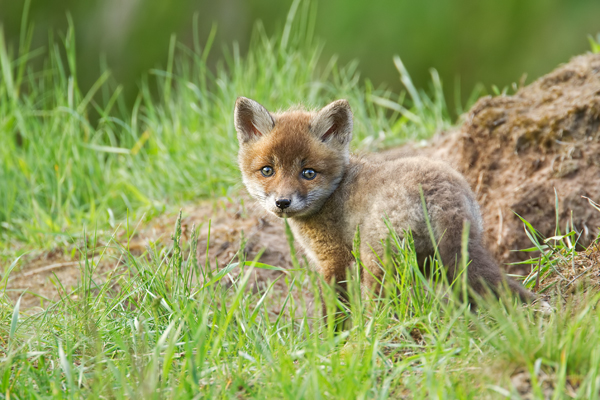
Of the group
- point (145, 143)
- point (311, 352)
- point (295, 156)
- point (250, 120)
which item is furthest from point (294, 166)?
point (145, 143)

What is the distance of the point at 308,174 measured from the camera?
11.6ft

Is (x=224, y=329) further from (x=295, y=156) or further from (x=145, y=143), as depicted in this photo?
(x=145, y=143)

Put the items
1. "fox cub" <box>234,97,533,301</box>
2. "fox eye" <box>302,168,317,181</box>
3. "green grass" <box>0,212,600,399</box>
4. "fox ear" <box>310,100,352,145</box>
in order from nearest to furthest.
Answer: "green grass" <box>0,212,600,399</box>, "fox cub" <box>234,97,533,301</box>, "fox eye" <box>302,168,317,181</box>, "fox ear" <box>310,100,352,145</box>

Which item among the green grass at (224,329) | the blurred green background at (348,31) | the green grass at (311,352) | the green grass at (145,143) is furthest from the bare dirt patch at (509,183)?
the blurred green background at (348,31)

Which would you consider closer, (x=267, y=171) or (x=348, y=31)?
(x=267, y=171)

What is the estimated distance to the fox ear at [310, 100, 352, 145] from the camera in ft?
11.9

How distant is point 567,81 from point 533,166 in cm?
79

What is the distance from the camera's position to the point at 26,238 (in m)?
5.12

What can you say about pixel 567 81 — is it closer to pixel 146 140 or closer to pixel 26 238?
→ pixel 146 140

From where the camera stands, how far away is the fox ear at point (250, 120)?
147 inches

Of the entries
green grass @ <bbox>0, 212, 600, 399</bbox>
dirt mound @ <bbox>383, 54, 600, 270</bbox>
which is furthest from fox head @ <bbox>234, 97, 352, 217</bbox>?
green grass @ <bbox>0, 212, 600, 399</bbox>

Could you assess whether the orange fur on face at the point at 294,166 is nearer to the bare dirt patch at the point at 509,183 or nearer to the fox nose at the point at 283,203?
the fox nose at the point at 283,203

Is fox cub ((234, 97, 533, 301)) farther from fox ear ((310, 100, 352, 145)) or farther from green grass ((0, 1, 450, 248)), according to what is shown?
green grass ((0, 1, 450, 248))

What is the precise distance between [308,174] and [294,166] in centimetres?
10
